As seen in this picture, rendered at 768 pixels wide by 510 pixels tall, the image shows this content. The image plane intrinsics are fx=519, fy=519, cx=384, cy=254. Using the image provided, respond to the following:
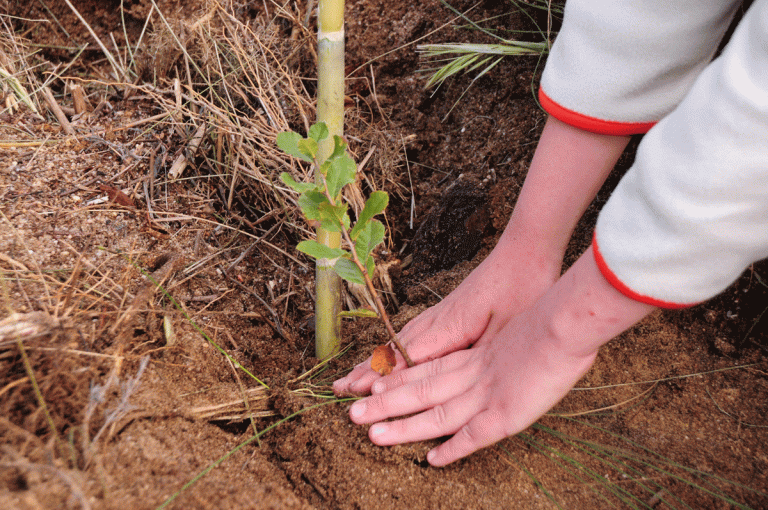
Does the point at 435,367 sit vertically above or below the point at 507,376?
below

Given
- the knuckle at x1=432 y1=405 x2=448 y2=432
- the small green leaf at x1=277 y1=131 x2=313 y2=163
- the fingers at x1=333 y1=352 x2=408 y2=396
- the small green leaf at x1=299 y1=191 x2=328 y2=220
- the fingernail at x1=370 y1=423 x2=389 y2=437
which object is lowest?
the fingers at x1=333 y1=352 x2=408 y2=396

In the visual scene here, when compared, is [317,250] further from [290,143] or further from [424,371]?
[424,371]

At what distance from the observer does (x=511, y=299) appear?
3.83 ft

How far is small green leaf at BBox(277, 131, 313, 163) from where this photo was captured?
2.90ft

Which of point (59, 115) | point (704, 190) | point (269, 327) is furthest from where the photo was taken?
point (59, 115)

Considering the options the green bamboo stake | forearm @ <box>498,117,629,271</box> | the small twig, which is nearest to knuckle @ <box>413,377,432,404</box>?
the green bamboo stake

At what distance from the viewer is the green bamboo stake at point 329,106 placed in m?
0.95

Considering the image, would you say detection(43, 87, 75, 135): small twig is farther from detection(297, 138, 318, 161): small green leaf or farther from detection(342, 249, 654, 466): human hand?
detection(342, 249, 654, 466): human hand

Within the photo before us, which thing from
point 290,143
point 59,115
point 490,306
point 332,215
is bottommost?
point 490,306

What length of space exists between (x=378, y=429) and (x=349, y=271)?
0.31 metres

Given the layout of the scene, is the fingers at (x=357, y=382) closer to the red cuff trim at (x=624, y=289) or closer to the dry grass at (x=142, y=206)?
the dry grass at (x=142, y=206)

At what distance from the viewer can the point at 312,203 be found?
91cm

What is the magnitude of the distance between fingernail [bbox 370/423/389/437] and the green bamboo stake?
10.6 inches

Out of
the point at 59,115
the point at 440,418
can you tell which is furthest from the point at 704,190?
the point at 59,115
